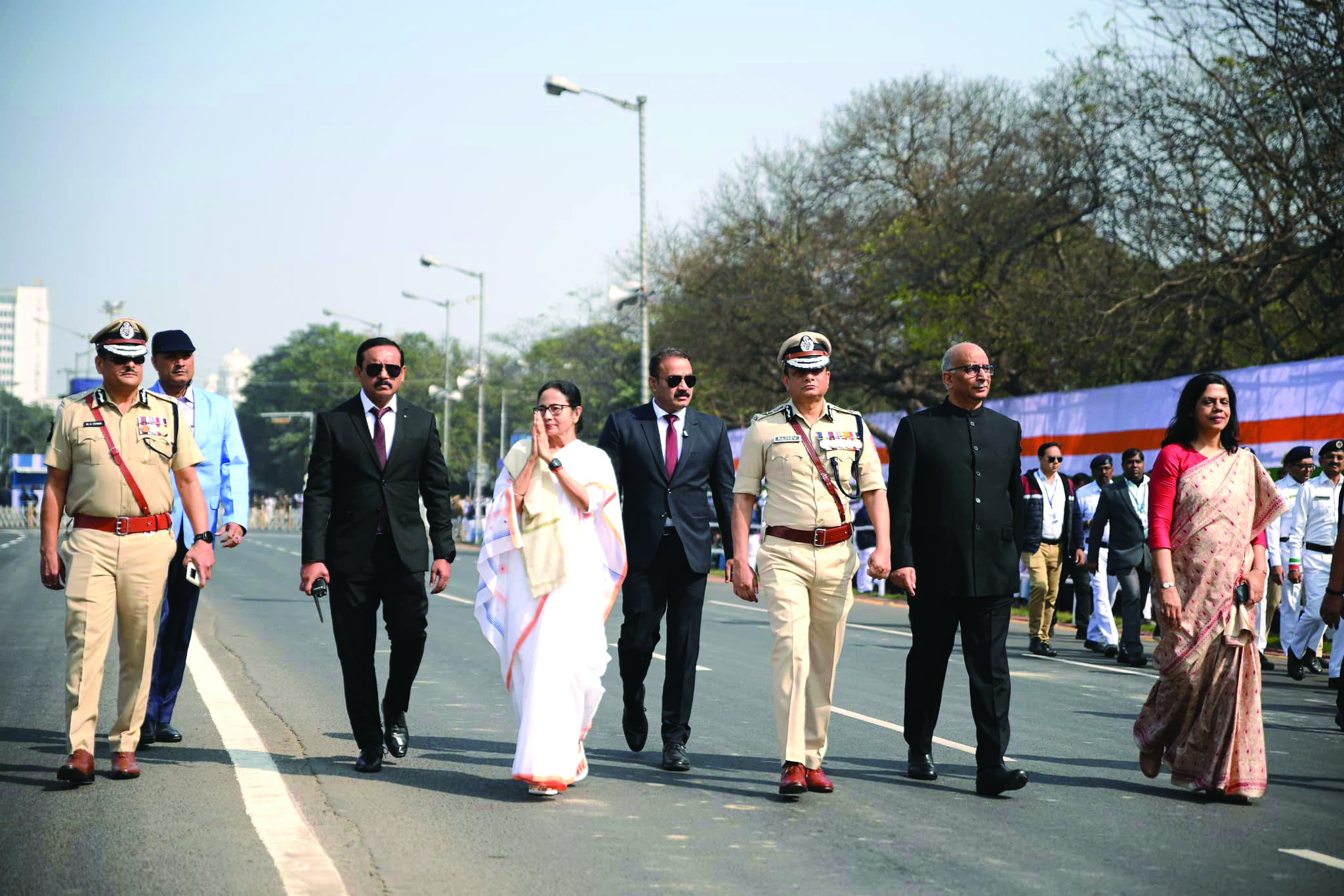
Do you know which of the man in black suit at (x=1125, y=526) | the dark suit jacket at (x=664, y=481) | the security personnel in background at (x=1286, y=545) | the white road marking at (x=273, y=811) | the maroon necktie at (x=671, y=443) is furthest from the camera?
the man in black suit at (x=1125, y=526)

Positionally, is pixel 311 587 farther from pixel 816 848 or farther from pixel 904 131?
pixel 904 131

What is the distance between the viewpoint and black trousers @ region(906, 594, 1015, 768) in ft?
23.9

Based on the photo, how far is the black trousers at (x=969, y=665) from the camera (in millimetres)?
7273

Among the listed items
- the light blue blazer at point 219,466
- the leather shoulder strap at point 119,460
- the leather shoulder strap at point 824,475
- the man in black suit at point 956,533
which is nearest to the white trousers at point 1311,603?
the man in black suit at point 956,533

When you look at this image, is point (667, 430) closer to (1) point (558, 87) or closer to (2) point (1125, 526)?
(2) point (1125, 526)

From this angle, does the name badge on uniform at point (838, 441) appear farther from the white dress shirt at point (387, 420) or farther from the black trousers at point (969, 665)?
the white dress shirt at point (387, 420)

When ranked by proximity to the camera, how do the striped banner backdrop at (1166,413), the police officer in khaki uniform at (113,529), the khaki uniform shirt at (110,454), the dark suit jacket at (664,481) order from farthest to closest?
the striped banner backdrop at (1166,413), the dark suit jacket at (664,481), the khaki uniform shirt at (110,454), the police officer in khaki uniform at (113,529)

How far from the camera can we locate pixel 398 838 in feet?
19.8

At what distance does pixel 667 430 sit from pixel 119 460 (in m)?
2.77

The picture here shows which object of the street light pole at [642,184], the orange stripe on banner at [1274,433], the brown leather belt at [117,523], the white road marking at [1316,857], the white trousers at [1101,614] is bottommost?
the white road marking at [1316,857]

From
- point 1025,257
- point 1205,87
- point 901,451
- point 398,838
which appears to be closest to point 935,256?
point 1025,257

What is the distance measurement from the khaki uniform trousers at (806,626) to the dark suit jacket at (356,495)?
1.64 m

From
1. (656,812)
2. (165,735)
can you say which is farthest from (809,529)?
(165,735)

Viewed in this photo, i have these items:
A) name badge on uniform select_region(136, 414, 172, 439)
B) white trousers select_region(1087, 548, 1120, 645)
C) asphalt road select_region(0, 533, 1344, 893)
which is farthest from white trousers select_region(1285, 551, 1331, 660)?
name badge on uniform select_region(136, 414, 172, 439)
